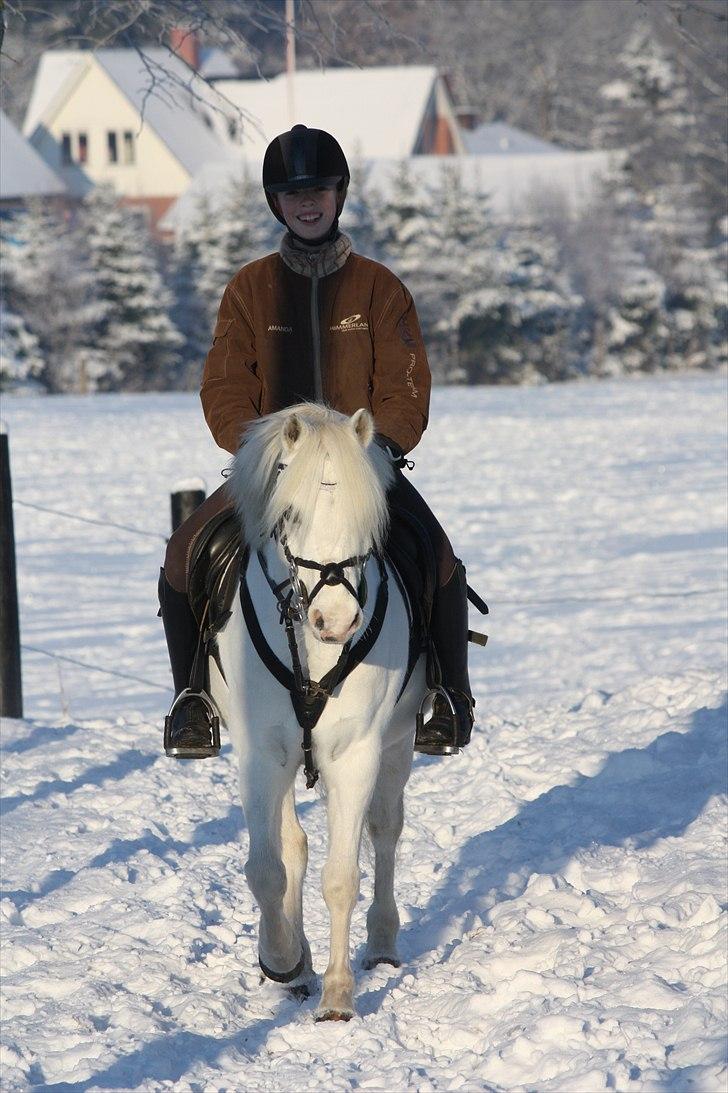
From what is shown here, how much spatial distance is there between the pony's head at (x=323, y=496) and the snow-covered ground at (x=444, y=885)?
1.39m

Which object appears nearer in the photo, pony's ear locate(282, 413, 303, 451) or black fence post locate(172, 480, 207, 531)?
pony's ear locate(282, 413, 303, 451)

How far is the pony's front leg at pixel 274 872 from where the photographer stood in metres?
4.75

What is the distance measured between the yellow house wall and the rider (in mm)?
60430

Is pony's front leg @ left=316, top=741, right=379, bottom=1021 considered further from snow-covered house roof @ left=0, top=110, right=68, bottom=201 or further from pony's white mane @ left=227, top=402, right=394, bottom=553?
snow-covered house roof @ left=0, top=110, right=68, bottom=201

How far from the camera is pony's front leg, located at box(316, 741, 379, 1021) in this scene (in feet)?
15.5

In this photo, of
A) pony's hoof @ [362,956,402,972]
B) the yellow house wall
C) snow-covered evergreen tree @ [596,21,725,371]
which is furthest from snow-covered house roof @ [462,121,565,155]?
pony's hoof @ [362,956,402,972]

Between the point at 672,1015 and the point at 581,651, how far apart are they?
27.5 feet

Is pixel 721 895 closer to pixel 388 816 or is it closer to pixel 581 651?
pixel 388 816

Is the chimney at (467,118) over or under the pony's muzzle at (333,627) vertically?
over

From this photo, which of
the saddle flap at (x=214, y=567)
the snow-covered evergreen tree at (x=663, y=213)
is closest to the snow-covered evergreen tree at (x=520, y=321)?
the snow-covered evergreen tree at (x=663, y=213)

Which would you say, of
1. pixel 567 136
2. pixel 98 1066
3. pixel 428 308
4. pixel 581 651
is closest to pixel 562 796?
pixel 98 1066

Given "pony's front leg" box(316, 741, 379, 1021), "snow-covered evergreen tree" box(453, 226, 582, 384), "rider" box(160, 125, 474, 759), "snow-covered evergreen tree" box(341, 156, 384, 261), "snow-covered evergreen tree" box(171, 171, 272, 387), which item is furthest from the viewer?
"snow-covered evergreen tree" box(453, 226, 582, 384)

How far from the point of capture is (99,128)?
65.1 meters

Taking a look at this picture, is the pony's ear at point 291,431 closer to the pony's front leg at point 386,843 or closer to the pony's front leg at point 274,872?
the pony's front leg at point 274,872
